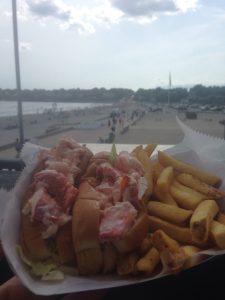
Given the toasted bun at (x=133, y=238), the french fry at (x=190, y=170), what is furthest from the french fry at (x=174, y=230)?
the french fry at (x=190, y=170)

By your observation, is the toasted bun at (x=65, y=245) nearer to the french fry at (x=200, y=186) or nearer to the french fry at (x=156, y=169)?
the french fry at (x=156, y=169)

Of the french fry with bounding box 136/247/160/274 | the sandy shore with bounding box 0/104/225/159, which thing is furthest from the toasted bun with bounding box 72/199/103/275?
the sandy shore with bounding box 0/104/225/159

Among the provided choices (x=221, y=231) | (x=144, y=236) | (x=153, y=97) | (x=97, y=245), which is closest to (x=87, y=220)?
(x=97, y=245)

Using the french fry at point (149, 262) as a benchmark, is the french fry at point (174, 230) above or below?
above

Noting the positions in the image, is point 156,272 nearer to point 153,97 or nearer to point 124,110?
point 124,110

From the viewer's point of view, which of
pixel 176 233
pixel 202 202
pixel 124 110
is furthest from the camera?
pixel 124 110
